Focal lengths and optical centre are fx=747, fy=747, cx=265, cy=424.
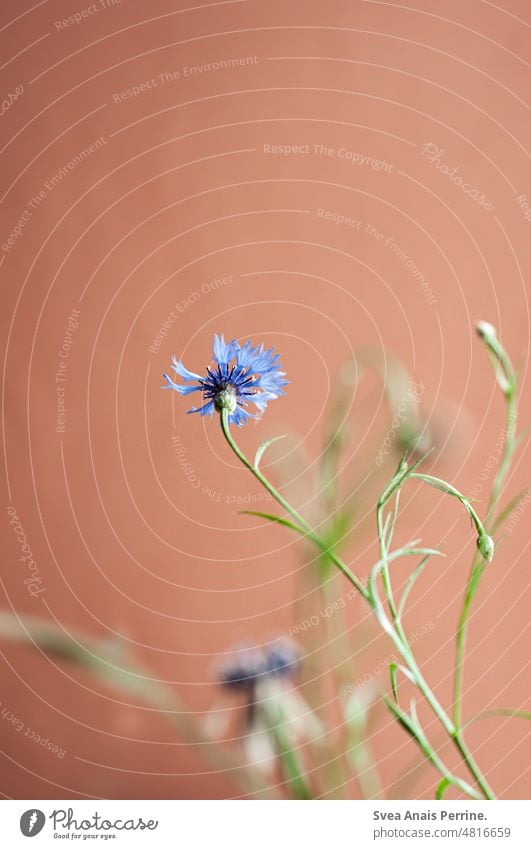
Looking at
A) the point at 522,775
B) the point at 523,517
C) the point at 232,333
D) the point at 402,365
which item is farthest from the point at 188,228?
the point at 522,775

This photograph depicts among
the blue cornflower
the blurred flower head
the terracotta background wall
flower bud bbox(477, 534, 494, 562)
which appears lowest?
flower bud bbox(477, 534, 494, 562)

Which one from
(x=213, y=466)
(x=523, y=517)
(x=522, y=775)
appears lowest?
(x=522, y=775)

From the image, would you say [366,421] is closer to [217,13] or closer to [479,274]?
[479,274]

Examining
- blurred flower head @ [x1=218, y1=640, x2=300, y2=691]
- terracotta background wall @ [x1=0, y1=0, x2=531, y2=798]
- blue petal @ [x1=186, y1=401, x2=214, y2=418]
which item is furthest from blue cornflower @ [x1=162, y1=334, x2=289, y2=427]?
terracotta background wall @ [x1=0, y1=0, x2=531, y2=798]

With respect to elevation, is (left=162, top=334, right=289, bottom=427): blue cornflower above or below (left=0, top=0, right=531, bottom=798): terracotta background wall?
below

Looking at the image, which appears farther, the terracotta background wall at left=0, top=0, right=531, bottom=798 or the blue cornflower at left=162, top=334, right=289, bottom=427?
the terracotta background wall at left=0, top=0, right=531, bottom=798

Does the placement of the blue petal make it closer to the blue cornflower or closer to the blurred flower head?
the blue cornflower

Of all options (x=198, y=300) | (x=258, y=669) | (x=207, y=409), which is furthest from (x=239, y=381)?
(x=198, y=300)

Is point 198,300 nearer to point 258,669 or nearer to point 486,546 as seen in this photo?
point 258,669
